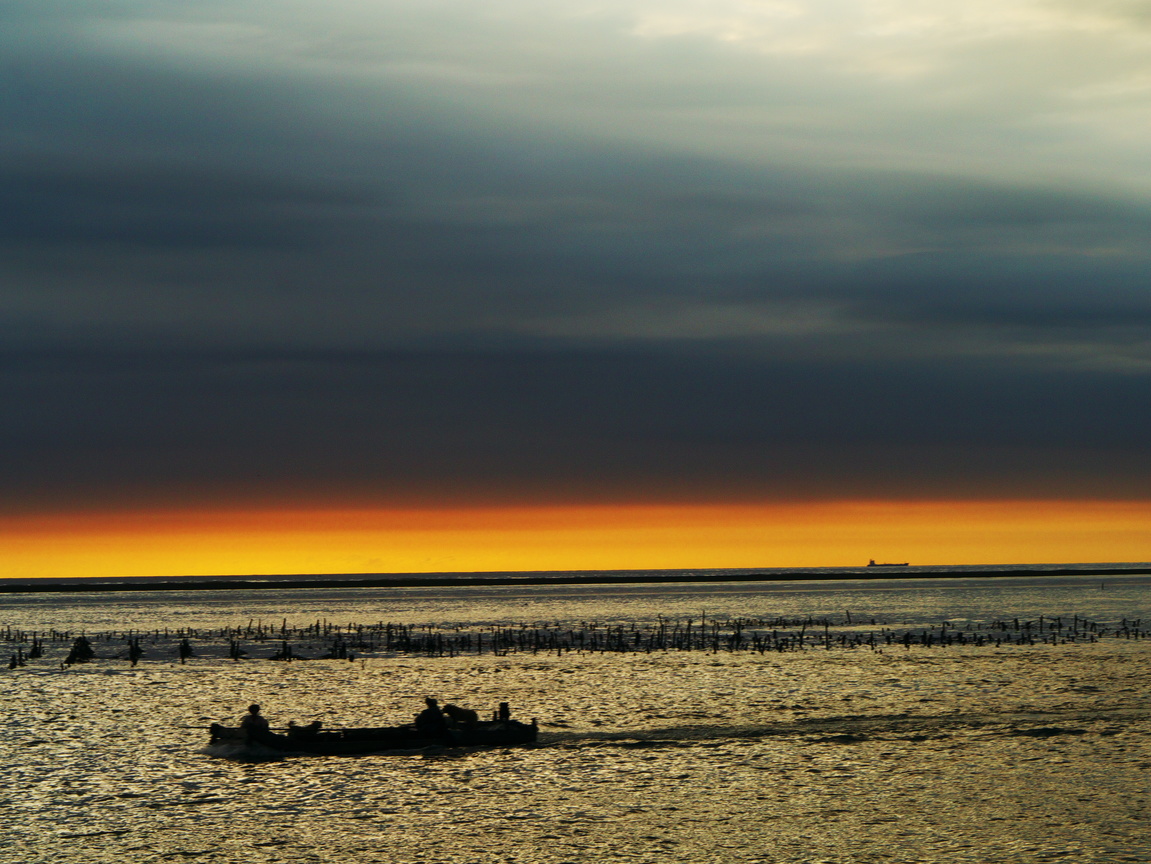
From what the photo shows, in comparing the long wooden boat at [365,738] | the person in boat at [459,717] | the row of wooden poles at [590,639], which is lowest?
the row of wooden poles at [590,639]

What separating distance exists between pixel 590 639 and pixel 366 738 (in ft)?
230

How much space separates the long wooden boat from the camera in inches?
1961

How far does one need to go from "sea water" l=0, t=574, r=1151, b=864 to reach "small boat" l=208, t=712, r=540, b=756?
0.83 m

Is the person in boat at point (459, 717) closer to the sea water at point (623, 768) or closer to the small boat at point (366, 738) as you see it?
the small boat at point (366, 738)

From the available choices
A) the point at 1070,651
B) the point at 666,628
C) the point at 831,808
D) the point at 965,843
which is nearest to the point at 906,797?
the point at 831,808

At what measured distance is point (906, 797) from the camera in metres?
39.3

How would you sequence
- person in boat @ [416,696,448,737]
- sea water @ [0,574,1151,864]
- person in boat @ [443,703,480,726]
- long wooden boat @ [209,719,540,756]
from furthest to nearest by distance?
1. person in boat @ [443,703,480,726]
2. person in boat @ [416,696,448,737]
3. long wooden boat @ [209,719,540,756]
4. sea water @ [0,574,1151,864]

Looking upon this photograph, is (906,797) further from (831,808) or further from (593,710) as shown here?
(593,710)

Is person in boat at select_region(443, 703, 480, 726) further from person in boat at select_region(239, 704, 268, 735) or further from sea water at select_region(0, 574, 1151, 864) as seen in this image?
person in boat at select_region(239, 704, 268, 735)

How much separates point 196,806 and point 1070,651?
75.9 meters

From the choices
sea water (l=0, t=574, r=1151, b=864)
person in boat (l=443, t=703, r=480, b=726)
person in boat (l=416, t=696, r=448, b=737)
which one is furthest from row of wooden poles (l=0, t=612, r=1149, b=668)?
person in boat (l=416, t=696, r=448, b=737)

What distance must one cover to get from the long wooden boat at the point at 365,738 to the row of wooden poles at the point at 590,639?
1909 inches

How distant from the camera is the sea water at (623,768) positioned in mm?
34219

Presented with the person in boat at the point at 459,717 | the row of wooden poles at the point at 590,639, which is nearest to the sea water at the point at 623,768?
the person in boat at the point at 459,717
